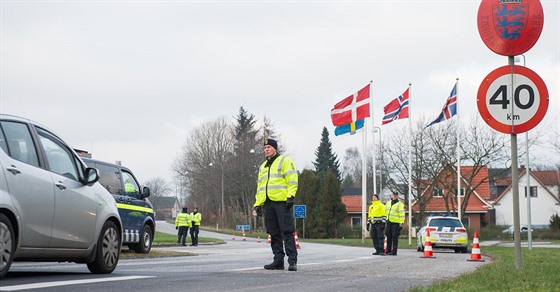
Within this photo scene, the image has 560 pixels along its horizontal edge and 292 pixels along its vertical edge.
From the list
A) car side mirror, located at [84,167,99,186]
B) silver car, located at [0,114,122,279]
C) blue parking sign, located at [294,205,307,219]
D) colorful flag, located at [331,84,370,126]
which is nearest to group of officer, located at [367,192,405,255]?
silver car, located at [0,114,122,279]

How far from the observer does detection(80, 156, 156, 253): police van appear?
18859mm

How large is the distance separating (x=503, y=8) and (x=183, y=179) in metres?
88.7

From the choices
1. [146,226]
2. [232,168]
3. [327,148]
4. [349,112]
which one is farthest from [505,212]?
[146,226]

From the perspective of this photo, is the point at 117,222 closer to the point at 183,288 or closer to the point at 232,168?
the point at 183,288

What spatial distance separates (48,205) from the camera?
8.47 meters

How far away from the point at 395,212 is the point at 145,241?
7.15 m

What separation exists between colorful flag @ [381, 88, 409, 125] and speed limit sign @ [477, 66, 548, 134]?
96.6 feet

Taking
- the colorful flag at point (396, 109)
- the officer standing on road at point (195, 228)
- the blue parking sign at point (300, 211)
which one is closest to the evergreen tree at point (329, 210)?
the blue parking sign at point (300, 211)

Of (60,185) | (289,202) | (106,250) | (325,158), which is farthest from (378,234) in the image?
(325,158)

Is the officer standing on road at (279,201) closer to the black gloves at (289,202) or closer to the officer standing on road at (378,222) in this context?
the black gloves at (289,202)

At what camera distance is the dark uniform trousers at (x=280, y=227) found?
1141cm

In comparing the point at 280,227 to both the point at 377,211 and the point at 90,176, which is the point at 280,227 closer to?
the point at 90,176

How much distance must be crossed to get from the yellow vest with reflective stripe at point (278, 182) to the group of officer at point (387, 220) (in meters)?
11.4

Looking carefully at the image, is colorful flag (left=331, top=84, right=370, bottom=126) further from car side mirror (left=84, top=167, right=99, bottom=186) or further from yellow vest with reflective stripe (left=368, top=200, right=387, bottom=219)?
car side mirror (left=84, top=167, right=99, bottom=186)
